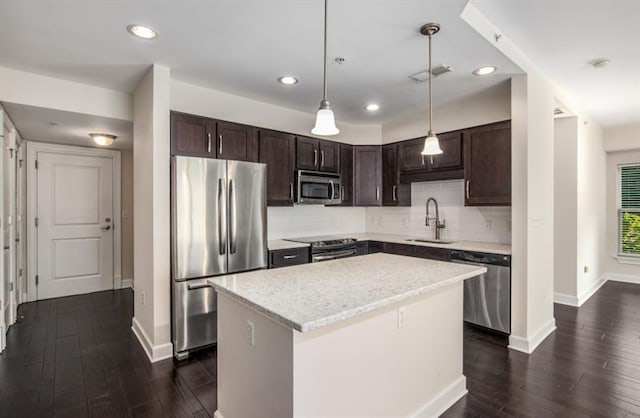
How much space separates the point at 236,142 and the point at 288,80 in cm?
83

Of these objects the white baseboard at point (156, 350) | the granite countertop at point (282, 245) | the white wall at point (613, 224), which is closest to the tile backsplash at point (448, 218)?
the granite countertop at point (282, 245)

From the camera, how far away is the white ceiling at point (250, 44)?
2080mm

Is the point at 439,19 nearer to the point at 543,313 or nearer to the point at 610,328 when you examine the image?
the point at 543,313

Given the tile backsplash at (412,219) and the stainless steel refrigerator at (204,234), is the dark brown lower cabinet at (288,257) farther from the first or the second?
the tile backsplash at (412,219)

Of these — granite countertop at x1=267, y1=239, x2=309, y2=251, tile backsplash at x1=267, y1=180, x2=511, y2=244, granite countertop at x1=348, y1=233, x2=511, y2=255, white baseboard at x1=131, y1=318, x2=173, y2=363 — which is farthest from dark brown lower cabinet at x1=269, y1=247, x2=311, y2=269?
white baseboard at x1=131, y1=318, x2=173, y2=363

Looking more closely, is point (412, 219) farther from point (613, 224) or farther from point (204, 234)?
point (613, 224)

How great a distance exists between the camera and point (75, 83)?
10.7 ft

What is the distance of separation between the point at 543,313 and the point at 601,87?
2.57m

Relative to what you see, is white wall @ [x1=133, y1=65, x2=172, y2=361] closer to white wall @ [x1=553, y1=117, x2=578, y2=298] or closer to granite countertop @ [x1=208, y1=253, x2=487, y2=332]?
granite countertop @ [x1=208, y1=253, x2=487, y2=332]

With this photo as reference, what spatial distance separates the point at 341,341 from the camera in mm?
1621

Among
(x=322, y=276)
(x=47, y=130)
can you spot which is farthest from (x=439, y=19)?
(x=47, y=130)

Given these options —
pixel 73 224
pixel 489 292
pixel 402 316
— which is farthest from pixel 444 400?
pixel 73 224

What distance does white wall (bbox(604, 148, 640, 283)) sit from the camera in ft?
18.9

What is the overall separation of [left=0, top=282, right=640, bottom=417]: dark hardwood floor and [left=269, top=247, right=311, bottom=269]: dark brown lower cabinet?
1.04 metres
